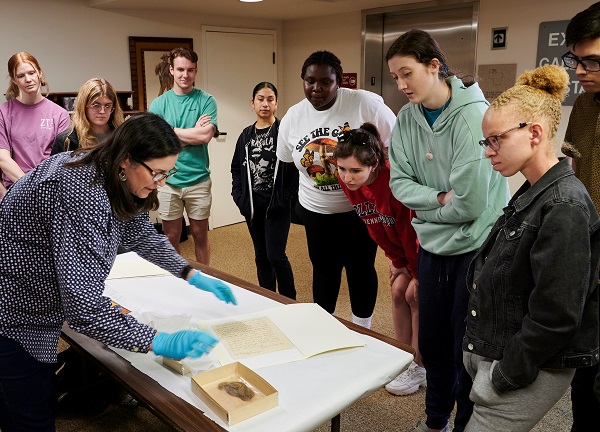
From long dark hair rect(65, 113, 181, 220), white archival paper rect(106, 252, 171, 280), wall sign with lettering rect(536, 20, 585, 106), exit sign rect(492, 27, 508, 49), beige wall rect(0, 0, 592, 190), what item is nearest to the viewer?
long dark hair rect(65, 113, 181, 220)

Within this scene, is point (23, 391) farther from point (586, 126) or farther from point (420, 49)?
point (586, 126)

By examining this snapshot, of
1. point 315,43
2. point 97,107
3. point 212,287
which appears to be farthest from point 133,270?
point 315,43

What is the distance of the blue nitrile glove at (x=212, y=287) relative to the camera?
174 centimetres

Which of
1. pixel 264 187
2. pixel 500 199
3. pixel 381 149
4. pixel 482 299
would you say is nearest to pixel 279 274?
pixel 264 187

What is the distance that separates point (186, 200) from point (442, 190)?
1.92 metres

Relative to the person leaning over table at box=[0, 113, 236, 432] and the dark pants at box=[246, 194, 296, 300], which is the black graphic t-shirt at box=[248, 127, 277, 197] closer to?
the dark pants at box=[246, 194, 296, 300]

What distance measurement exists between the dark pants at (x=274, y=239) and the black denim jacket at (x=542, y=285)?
1.66 m

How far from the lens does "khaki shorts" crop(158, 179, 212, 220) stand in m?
3.22

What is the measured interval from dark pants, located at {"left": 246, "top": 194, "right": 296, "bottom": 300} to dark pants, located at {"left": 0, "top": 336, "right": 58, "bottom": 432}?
156cm

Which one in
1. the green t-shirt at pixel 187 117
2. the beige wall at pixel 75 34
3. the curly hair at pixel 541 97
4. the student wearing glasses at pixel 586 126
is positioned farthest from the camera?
the beige wall at pixel 75 34

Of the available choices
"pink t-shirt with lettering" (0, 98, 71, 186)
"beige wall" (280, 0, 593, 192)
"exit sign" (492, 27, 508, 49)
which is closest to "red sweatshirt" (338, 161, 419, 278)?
"pink t-shirt with lettering" (0, 98, 71, 186)

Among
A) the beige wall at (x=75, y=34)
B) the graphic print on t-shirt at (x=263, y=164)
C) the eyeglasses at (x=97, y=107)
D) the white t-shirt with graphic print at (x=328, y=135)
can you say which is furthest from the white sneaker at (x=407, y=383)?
the beige wall at (x=75, y=34)

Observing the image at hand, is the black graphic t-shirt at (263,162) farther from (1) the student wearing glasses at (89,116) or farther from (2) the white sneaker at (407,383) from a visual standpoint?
(2) the white sneaker at (407,383)

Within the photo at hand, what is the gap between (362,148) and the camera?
2.04 metres
